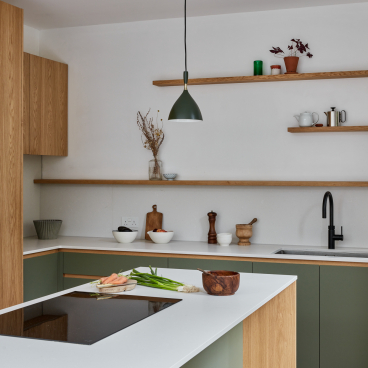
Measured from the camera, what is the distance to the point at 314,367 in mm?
3287

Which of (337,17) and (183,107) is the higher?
(337,17)

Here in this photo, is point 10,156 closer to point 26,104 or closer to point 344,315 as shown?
point 26,104

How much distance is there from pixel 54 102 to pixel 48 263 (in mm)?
1435

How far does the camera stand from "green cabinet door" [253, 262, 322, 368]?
325 centimetres

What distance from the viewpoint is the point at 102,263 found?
3.74 meters

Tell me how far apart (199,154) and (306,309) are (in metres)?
1.51

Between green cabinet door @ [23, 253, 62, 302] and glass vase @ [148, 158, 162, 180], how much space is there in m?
0.98

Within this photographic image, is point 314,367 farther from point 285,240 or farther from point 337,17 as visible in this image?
point 337,17

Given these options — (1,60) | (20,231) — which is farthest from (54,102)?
(20,231)

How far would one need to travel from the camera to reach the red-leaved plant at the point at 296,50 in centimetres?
377

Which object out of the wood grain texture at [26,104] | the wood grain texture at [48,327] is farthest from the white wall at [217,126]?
the wood grain texture at [48,327]

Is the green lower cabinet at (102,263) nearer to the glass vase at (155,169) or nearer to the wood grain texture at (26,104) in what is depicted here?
the glass vase at (155,169)

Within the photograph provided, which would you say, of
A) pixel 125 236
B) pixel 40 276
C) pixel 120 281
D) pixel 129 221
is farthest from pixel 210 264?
pixel 120 281

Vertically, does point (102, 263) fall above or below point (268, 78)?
below
